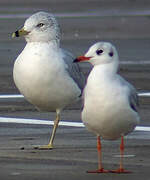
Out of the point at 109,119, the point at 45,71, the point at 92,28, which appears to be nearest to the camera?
the point at 109,119

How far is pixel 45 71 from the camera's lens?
34.2 feet

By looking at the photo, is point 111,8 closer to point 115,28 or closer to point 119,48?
point 115,28

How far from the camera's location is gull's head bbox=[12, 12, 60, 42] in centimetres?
1086

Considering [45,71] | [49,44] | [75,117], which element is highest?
[49,44]

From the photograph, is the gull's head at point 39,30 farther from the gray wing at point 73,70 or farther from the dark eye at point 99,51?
the dark eye at point 99,51

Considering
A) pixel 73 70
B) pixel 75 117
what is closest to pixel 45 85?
pixel 73 70

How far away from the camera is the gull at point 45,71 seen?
34.3 feet

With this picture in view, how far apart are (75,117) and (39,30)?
7.21ft

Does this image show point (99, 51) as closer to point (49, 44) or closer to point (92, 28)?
point (49, 44)

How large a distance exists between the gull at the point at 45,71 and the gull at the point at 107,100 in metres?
1.54

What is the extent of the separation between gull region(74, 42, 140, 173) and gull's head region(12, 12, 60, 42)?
76.9 inches

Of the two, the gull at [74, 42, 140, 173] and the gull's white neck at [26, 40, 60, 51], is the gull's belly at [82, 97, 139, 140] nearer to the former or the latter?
the gull at [74, 42, 140, 173]

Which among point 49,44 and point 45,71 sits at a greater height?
point 49,44

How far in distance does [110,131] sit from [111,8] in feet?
71.8
